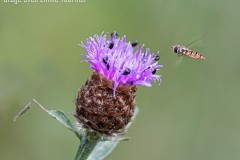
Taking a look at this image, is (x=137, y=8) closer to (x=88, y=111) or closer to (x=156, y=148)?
(x=156, y=148)

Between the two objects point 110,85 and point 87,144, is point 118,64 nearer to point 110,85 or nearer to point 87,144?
point 110,85

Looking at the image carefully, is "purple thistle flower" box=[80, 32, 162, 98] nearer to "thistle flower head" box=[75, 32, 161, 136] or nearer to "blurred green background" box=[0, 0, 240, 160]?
"thistle flower head" box=[75, 32, 161, 136]

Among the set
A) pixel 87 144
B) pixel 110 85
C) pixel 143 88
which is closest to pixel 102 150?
pixel 87 144

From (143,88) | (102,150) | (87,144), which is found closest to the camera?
(87,144)

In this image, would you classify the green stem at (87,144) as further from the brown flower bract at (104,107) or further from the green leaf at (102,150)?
the green leaf at (102,150)

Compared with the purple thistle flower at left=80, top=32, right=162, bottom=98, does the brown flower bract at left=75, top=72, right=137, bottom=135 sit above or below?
below

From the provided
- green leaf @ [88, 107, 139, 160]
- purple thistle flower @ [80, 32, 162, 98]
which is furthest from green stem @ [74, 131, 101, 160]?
purple thistle flower @ [80, 32, 162, 98]

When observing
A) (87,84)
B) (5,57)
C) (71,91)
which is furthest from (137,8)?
(87,84)
